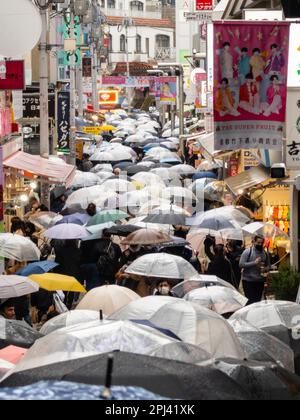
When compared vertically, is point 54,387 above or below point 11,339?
above

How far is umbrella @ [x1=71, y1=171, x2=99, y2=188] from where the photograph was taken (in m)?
25.7

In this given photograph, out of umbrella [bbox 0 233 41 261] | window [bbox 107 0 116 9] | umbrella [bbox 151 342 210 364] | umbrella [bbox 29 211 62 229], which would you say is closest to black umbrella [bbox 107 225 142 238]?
umbrella [bbox 0 233 41 261]

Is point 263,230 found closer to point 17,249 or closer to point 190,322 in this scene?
point 17,249

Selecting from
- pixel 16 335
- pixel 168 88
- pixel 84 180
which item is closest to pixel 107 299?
pixel 16 335

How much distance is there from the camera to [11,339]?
30.4ft

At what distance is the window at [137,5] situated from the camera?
10488cm

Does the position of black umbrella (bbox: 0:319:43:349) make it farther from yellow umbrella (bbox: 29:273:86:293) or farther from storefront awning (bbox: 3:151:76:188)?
storefront awning (bbox: 3:151:76:188)

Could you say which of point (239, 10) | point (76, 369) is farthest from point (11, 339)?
point (239, 10)

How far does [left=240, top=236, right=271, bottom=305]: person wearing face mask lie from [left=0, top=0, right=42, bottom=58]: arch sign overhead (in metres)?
4.28

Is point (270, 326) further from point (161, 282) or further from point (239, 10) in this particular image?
point (239, 10)

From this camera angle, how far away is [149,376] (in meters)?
5.44
